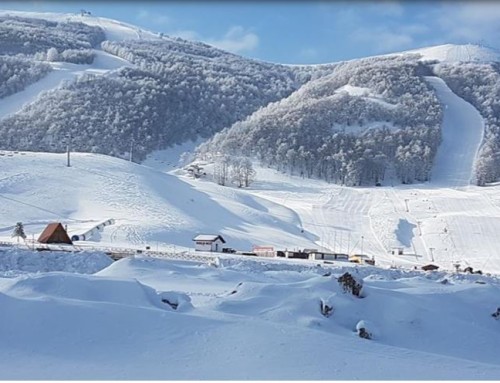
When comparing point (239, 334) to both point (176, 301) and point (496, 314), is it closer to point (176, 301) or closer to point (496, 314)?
point (176, 301)

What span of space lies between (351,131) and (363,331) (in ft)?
346

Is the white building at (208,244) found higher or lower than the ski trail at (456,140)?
lower

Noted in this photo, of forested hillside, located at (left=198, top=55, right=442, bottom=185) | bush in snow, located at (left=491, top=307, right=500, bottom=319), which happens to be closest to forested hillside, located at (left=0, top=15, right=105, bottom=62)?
forested hillside, located at (left=198, top=55, right=442, bottom=185)

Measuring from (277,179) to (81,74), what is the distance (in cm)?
7061

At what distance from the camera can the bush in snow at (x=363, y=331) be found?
32.8 feet

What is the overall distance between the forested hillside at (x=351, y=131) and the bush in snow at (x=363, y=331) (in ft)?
272

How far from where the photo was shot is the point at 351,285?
12.1 meters

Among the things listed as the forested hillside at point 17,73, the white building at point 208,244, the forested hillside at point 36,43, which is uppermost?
the forested hillside at point 36,43

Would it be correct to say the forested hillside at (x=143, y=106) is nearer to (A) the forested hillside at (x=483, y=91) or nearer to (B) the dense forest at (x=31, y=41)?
(B) the dense forest at (x=31, y=41)

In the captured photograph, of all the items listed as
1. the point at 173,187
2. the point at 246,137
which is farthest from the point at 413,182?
the point at 173,187

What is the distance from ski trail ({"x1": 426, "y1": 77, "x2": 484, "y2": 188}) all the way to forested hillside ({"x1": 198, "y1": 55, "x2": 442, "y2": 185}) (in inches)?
98.3

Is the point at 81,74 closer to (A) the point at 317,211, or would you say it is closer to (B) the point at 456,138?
(B) the point at 456,138

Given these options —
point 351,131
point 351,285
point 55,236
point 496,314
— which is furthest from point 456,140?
point 351,285

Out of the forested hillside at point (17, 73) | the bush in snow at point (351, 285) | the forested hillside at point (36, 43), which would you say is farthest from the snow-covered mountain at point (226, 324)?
the forested hillside at point (36, 43)
